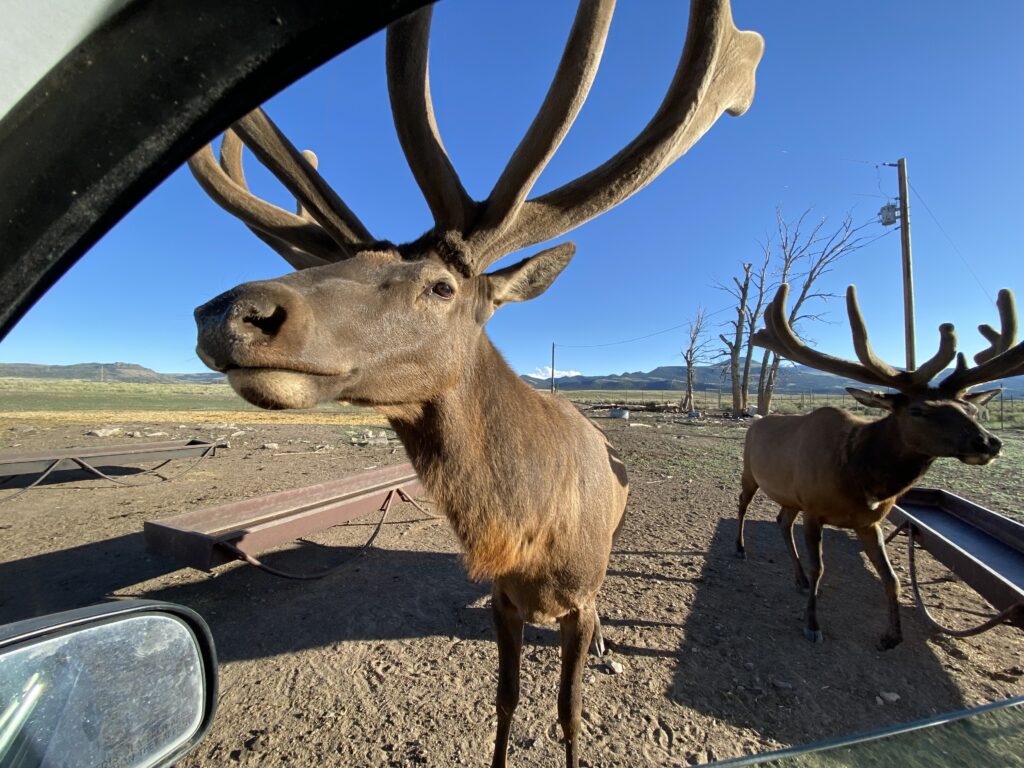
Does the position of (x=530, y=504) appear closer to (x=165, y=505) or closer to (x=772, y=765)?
(x=772, y=765)

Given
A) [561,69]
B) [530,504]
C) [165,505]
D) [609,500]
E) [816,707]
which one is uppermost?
[561,69]

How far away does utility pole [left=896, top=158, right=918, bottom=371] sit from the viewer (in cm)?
1072

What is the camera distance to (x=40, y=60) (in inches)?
22.9

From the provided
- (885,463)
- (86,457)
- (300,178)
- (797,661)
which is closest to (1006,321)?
(885,463)

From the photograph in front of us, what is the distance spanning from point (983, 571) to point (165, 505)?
438 inches

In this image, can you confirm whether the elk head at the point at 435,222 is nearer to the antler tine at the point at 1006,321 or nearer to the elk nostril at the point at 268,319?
the elk nostril at the point at 268,319

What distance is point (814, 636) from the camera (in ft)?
13.5

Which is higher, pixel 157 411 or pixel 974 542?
pixel 157 411

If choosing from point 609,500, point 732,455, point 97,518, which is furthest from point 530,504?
point 732,455

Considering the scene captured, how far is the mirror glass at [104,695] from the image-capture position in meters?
1.34

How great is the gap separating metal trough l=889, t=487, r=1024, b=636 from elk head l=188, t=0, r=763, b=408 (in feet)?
13.8

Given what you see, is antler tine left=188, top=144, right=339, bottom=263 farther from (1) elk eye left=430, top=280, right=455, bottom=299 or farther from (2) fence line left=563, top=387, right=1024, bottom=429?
(2) fence line left=563, top=387, right=1024, bottom=429

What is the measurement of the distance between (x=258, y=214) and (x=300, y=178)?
29 centimetres

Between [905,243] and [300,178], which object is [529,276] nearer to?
[300,178]
